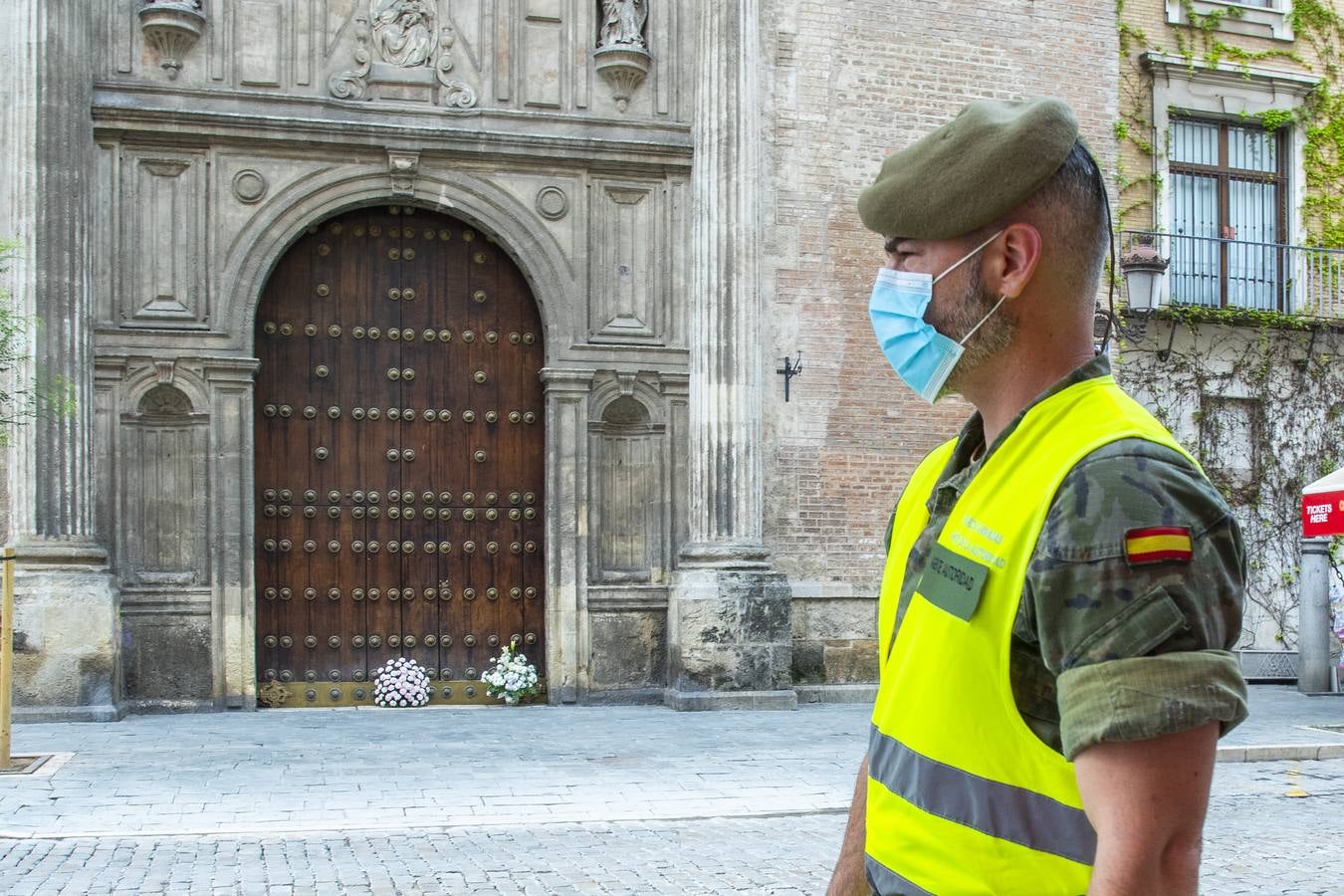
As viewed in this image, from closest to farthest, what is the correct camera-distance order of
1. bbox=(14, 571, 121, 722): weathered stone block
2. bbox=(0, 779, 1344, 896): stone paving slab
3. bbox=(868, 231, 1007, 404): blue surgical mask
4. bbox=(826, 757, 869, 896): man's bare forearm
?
bbox=(868, 231, 1007, 404): blue surgical mask → bbox=(826, 757, 869, 896): man's bare forearm → bbox=(0, 779, 1344, 896): stone paving slab → bbox=(14, 571, 121, 722): weathered stone block

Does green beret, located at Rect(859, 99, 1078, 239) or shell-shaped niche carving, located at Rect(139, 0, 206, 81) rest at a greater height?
shell-shaped niche carving, located at Rect(139, 0, 206, 81)

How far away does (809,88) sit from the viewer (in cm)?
1491

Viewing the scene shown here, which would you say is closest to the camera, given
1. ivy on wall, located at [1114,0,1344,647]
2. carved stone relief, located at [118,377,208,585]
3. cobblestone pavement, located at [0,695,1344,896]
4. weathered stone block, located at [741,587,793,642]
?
cobblestone pavement, located at [0,695,1344,896]

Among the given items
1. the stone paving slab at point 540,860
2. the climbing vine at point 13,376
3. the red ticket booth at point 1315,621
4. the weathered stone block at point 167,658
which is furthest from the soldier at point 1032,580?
the red ticket booth at point 1315,621

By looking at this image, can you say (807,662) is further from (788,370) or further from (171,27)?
(171,27)

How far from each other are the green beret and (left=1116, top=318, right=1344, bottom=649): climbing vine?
1580 centimetres

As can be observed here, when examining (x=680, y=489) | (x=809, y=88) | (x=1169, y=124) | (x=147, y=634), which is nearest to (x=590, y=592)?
(x=680, y=489)

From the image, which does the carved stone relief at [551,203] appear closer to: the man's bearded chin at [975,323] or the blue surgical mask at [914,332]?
the blue surgical mask at [914,332]

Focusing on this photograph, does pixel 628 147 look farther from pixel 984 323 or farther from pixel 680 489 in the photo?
pixel 984 323

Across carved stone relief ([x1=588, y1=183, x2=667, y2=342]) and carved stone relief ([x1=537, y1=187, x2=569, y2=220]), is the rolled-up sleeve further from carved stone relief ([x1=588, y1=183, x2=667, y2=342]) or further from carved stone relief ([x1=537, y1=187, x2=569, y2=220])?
carved stone relief ([x1=537, y1=187, x2=569, y2=220])

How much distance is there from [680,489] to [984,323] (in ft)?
41.4

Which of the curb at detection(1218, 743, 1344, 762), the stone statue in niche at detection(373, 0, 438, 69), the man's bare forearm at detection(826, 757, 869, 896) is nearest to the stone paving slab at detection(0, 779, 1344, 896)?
the curb at detection(1218, 743, 1344, 762)

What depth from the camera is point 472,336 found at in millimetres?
14367

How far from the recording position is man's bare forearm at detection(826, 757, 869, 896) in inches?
81.9
